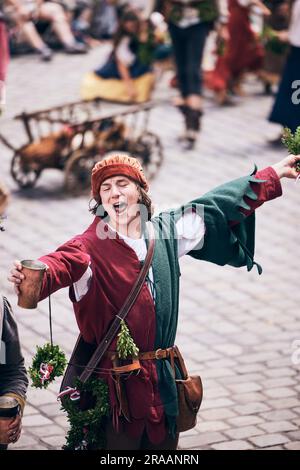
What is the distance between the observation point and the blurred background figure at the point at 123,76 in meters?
12.3

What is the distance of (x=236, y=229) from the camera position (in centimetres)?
438

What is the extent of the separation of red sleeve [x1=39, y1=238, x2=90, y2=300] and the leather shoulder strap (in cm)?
22

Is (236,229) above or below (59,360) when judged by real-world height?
above

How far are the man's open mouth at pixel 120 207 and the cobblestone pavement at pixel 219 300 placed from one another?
159cm

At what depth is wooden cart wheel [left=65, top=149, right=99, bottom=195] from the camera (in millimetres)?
9008

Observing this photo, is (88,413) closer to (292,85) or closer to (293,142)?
(293,142)

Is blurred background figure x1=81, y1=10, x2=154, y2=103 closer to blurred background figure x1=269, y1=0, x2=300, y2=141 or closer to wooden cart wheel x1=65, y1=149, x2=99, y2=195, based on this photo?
blurred background figure x1=269, y1=0, x2=300, y2=141

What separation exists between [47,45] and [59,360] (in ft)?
37.9

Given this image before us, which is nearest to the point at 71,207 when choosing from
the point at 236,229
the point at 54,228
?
the point at 54,228

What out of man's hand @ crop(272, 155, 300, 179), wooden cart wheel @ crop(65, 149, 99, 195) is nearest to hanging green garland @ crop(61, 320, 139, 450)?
man's hand @ crop(272, 155, 300, 179)

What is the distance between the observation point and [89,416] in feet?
13.6

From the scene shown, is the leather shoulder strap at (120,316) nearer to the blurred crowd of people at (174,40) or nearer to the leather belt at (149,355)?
the leather belt at (149,355)

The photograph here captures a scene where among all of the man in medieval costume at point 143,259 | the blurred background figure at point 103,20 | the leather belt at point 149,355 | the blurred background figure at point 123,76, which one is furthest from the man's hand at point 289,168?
the blurred background figure at point 103,20
